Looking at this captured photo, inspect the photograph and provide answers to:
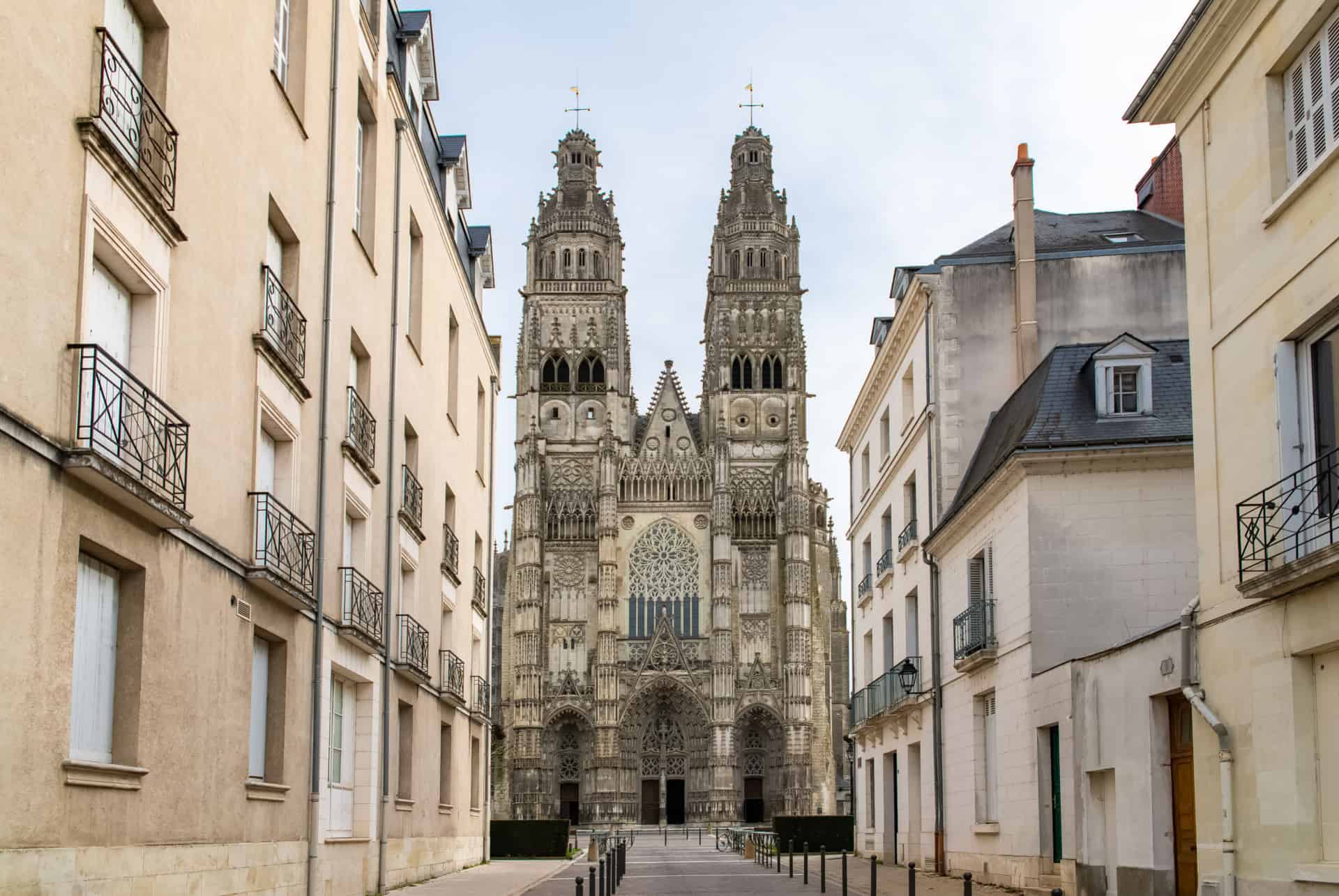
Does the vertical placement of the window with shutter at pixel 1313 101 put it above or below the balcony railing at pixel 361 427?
A: above

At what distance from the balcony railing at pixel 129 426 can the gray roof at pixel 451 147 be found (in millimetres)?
15121

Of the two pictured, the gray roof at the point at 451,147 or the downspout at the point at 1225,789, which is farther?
the gray roof at the point at 451,147

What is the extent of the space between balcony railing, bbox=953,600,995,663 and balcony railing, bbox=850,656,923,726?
10.6ft

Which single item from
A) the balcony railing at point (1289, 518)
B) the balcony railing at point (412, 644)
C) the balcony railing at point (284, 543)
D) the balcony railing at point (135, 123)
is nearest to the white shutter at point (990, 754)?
the balcony railing at point (412, 644)

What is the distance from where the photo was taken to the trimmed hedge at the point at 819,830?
3872 cm

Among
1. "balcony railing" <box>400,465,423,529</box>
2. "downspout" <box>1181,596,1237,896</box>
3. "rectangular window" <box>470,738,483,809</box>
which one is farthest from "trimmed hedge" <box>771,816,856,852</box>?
"downspout" <box>1181,596,1237,896</box>

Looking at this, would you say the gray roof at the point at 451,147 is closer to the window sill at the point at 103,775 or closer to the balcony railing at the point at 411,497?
the balcony railing at the point at 411,497

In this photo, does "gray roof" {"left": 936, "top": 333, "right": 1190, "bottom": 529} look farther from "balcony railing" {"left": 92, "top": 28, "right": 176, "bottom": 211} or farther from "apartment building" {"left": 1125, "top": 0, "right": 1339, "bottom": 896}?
"balcony railing" {"left": 92, "top": 28, "right": 176, "bottom": 211}

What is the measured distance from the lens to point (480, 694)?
3084 centimetres

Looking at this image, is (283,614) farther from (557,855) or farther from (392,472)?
(557,855)

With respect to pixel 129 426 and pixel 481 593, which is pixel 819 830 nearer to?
pixel 481 593

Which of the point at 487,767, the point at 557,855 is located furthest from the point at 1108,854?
the point at 557,855

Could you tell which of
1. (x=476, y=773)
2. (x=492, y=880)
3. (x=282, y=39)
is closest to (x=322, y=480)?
(x=282, y=39)

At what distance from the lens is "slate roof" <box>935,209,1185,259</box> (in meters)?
26.5
